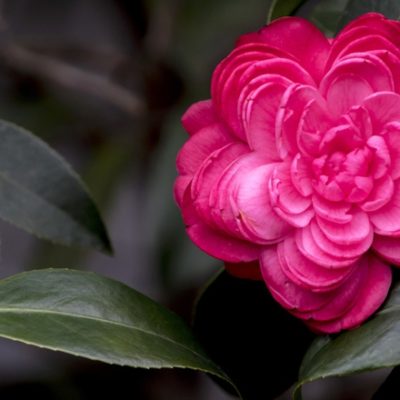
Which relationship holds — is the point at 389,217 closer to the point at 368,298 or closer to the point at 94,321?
the point at 368,298

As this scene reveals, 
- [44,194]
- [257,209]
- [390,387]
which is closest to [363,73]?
[257,209]

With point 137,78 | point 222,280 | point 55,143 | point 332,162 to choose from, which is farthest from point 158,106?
point 332,162

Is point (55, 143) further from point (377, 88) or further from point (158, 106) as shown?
point (377, 88)

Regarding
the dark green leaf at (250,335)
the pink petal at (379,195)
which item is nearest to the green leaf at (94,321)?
the dark green leaf at (250,335)

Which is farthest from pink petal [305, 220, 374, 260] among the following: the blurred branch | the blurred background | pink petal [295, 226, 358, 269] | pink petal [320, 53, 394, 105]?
the blurred branch

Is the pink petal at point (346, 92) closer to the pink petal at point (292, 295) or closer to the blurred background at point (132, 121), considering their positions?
the pink petal at point (292, 295)

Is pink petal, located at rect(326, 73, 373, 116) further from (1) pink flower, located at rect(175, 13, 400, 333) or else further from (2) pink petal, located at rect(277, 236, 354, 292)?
(2) pink petal, located at rect(277, 236, 354, 292)
